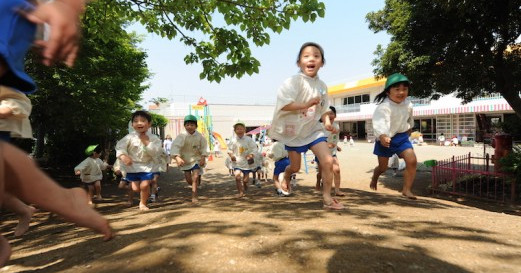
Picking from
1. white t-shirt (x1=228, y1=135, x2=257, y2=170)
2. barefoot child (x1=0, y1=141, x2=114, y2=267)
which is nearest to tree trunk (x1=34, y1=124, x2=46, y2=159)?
white t-shirt (x1=228, y1=135, x2=257, y2=170)

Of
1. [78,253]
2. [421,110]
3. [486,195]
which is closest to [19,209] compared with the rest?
[78,253]

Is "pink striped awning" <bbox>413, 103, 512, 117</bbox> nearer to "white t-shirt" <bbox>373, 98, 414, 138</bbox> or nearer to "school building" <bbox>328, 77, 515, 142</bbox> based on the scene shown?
"school building" <bbox>328, 77, 515, 142</bbox>

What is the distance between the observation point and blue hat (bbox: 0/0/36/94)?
1357 mm

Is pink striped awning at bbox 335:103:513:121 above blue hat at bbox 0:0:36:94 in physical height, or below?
above

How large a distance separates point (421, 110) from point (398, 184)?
23321 millimetres

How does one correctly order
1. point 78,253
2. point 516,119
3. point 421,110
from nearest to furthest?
point 78,253
point 516,119
point 421,110

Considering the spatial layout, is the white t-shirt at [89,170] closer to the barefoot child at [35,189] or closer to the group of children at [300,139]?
the group of children at [300,139]

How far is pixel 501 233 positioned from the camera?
3.09m

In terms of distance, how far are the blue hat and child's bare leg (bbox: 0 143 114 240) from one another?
0.33 m

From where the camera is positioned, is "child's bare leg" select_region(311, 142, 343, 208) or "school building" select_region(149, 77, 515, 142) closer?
"child's bare leg" select_region(311, 142, 343, 208)

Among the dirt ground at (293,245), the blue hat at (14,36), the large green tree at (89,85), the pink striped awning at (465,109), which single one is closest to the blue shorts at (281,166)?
the dirt ground at (293,245)

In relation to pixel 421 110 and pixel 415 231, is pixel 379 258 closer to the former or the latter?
pixel 415 231

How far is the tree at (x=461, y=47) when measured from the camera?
831cm

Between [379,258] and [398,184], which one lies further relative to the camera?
[398,184]
